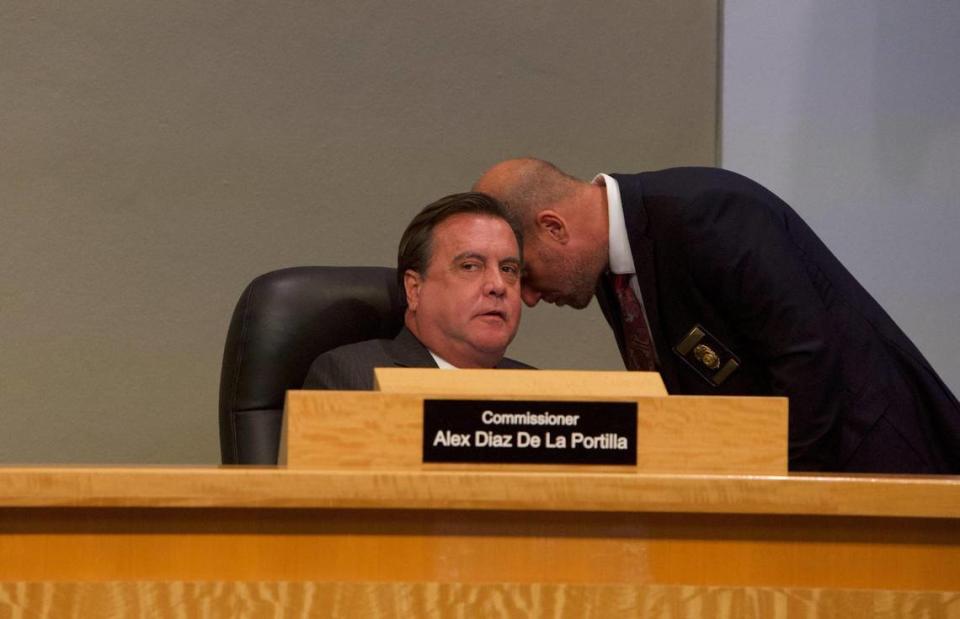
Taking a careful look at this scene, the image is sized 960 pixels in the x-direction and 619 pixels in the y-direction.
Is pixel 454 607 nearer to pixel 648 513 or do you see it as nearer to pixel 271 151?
pixel 648 513

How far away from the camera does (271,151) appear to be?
110 inches

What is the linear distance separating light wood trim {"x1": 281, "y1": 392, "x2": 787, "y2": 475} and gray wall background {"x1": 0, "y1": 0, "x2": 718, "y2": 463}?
68.6 inches

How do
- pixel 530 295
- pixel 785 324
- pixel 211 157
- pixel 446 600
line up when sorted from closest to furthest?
pixel 446 600
pixel 785 324
pixel 530 295
pixel 211 157

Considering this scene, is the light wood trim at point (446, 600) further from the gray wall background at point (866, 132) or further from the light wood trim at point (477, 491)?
the gray wall background at point (866, 132)

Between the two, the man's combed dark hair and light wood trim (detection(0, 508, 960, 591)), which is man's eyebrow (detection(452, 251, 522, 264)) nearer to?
the man's combed dark hair

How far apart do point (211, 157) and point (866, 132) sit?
1595 mm

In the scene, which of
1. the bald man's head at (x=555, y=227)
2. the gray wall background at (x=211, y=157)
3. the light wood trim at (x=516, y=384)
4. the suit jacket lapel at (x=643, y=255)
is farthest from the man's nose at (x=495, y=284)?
the light wood trim at (x=516, y=384)

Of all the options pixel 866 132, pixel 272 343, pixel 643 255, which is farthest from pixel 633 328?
pixel 866 132

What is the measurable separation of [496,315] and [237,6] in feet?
3.77

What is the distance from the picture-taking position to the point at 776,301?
191 centimetres

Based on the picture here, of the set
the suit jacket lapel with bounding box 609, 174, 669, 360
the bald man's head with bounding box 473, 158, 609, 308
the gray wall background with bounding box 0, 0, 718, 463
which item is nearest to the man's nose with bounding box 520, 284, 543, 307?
the bald man's head with bounding box 473, 158, 609, 308

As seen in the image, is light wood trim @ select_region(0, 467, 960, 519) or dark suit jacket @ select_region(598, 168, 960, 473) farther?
dark suit jacket @ select_region(598, 168, 960, 473)

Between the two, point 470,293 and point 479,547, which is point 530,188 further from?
point 479,547

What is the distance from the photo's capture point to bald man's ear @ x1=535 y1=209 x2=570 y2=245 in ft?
7.09
